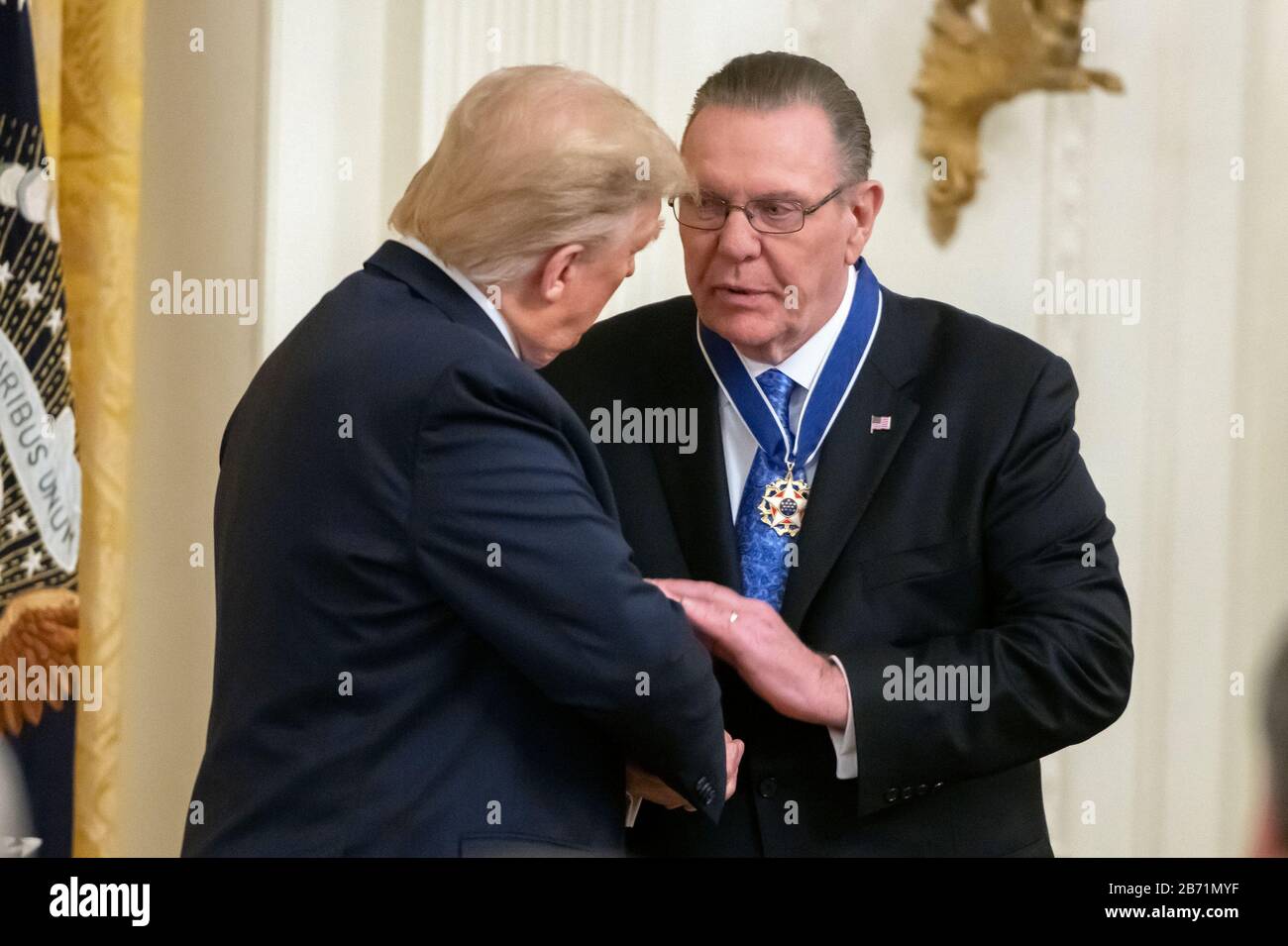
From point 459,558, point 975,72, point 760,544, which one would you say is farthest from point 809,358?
point 975,72

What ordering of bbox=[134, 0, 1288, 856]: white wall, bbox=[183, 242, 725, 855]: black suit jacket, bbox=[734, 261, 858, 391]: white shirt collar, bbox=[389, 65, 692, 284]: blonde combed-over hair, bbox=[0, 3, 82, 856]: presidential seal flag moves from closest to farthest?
bbox=[183, 242, 725, 855]: black suit jacket
bbox=[389, 65, 692, 284]: blonde combed-over hair
bbox=[734, 261, 858, 391]: white shirt collar
bbox=[0, 3, 82, 856]: presidential seal flag
bbox=[134, 0, 1288, 856]: white wall

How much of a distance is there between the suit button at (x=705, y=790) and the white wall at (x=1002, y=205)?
136 cm

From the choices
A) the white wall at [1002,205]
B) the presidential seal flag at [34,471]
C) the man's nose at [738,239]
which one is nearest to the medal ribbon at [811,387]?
the man's nose at [738,239]

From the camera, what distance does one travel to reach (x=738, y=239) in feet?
7.42

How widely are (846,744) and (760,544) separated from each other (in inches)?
12.5

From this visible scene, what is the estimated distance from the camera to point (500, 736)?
5.92 feet

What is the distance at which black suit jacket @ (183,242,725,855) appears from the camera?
66.1 inches

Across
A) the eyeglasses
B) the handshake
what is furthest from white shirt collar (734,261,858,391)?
the handshake

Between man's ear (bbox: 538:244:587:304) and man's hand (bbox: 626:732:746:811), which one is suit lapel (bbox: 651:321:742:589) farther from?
man's ear (bbox: 538:244:587:304)

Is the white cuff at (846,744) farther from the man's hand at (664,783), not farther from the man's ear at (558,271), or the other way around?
the man's ear at (558,271)
